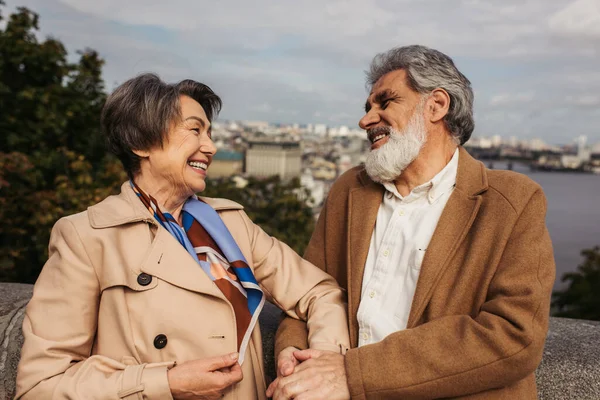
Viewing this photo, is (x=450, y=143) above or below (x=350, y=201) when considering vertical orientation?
above

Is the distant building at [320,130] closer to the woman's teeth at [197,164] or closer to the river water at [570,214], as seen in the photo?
the river water at [570,214]

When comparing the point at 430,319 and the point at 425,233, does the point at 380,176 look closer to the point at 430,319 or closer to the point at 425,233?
the point at 425,233

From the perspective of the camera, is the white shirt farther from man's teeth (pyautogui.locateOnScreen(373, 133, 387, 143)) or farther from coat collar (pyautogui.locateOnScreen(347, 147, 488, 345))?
man's teeth (pyautogui.locateOnScreen(373, 133, 387, 143))

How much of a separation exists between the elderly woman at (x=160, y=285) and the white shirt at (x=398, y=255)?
0.49 feet

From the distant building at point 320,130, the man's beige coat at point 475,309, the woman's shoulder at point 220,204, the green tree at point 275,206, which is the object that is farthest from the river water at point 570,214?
the distant building at point 320,130

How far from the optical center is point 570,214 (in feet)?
183

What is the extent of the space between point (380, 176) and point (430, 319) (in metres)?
0.76

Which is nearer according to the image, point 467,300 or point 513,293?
point 513,293

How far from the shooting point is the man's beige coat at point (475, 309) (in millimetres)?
1922

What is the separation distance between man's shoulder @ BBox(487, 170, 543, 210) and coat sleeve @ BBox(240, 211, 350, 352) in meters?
0.88

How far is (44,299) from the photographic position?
1911 mm

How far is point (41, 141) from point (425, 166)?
11.0 m

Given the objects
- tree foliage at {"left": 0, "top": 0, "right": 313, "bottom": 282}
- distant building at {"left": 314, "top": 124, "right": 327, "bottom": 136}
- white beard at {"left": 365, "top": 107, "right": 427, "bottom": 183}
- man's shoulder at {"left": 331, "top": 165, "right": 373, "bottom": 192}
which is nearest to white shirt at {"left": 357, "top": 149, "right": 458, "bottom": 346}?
white beard at {"left": 365, "top": 107, "right": 427, "bottom": 183}

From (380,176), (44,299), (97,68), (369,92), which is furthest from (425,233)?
(97,68)
